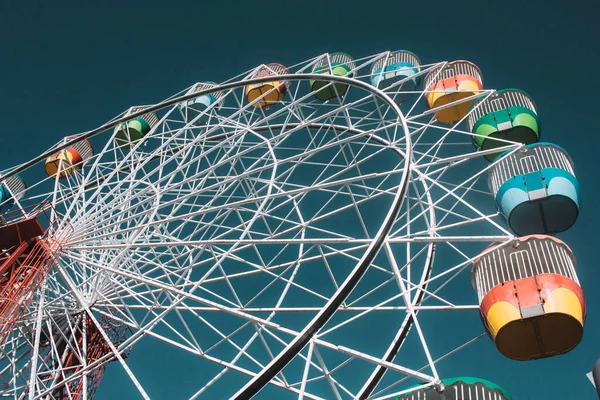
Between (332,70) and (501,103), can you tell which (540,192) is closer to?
(501,103)

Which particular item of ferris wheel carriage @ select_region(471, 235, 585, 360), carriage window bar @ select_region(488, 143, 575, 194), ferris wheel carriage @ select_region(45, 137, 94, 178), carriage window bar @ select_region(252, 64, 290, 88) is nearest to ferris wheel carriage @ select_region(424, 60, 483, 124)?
carriage window bar @ select_region(488, 143, 575, 194)

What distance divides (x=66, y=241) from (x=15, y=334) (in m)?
2.09

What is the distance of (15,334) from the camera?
12.1m

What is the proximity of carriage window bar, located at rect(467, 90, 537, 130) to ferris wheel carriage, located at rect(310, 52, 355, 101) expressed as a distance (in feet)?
10.3

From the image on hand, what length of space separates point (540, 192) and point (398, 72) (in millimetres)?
5698

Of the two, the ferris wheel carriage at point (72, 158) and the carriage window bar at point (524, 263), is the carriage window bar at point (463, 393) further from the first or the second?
the ferris wheel carriage at point (72, 158)

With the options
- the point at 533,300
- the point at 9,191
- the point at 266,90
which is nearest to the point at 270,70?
the point at 266,90

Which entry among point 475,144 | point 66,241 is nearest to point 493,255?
point 475,144

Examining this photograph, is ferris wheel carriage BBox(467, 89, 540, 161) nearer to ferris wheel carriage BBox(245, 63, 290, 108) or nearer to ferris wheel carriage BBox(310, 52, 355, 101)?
ferris wheel carriage BBox(310, 52, 355, 101)

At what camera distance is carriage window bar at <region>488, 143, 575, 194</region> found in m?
11.2

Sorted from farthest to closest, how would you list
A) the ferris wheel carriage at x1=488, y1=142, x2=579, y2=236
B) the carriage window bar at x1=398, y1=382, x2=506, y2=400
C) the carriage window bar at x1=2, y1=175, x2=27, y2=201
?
1. the carriage window bar at x1=2, y1=175, x2=27, y2=201
2. the ferris wheel carriage at x1=488, y1=142, x2=579, y2=236
3. the carriage window bar at x1=398, y1=382, x2=506, y2=400

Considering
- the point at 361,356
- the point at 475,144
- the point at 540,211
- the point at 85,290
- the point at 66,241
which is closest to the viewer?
the point at 361,356

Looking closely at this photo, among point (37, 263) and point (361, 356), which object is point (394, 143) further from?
point (37, 263)

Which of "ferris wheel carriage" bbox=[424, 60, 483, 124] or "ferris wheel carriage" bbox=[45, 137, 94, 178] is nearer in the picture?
"ferris wheel carriage" bbox=[424, 60, 483, 124]
